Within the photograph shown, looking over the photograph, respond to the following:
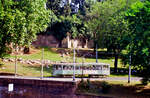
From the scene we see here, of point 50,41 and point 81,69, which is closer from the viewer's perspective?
point 81,69

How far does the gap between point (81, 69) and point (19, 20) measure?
34.2 ft

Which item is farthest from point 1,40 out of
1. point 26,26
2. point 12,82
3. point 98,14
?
point 98,14

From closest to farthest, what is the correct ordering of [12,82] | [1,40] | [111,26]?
[12,82] → [1,40] → [111,26]

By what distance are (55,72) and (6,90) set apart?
21.7 feet

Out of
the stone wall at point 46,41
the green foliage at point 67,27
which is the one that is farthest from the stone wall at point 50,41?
the green foliage at point 67,27

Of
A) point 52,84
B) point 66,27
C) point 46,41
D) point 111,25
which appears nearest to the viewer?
point 52,84

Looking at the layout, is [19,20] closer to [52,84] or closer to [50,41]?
[52,84]

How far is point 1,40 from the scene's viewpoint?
25328 mm

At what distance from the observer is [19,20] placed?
81.5 feet

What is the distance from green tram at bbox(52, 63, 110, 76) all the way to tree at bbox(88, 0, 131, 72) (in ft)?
13.5

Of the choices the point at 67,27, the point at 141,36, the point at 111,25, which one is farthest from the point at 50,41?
the point at 141,36

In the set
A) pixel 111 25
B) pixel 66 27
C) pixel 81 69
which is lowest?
pixel 81 69

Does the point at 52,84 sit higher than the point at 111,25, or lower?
lower

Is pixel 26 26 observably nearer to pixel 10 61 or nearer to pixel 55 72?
pixel 55 72
